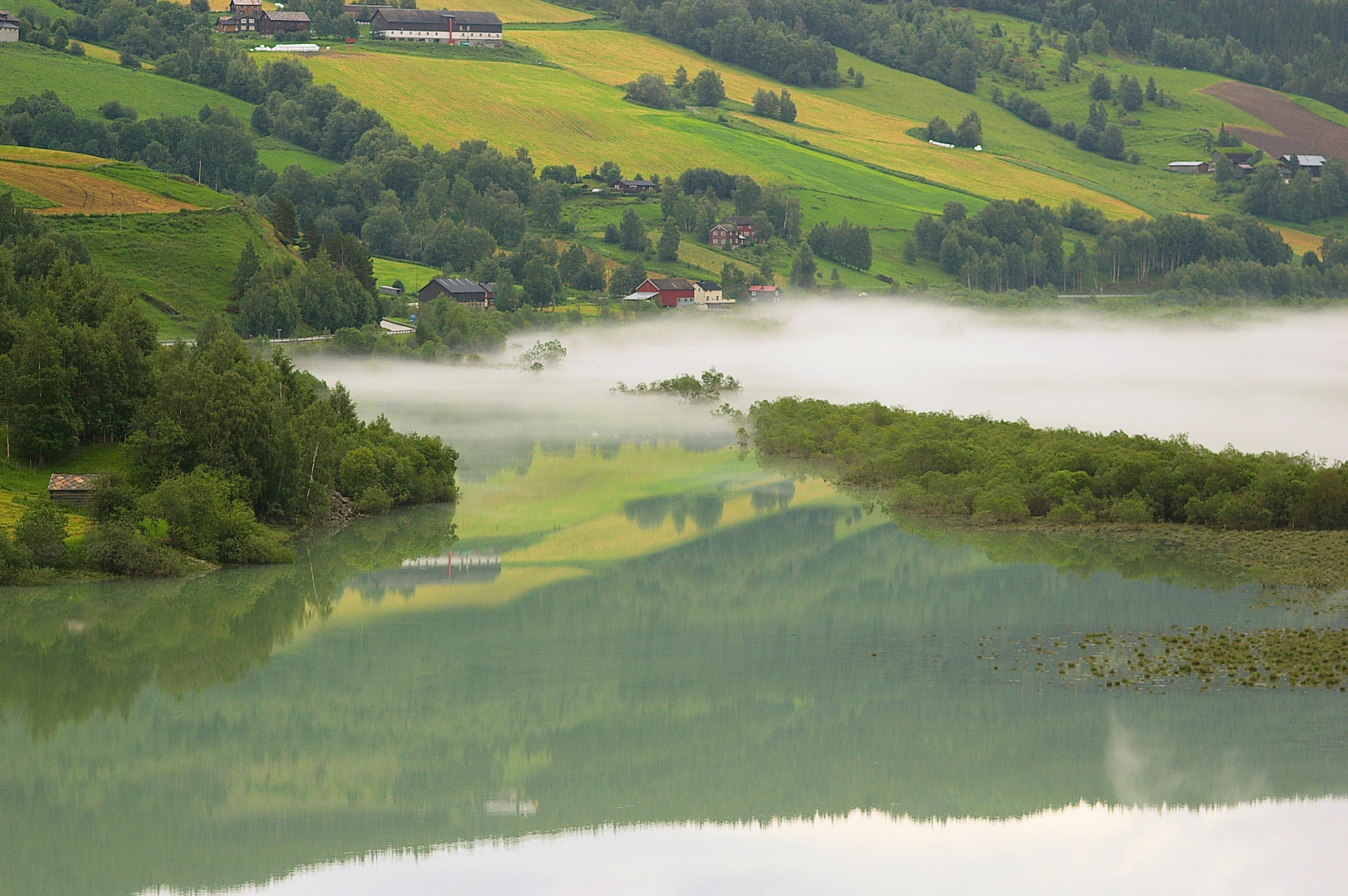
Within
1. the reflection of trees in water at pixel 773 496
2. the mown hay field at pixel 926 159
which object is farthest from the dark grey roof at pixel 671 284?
the reflection of trees in water at pixel 773 496

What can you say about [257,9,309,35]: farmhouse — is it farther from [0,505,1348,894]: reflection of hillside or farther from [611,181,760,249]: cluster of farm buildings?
[0,505,1348,894]: reflection of hillside

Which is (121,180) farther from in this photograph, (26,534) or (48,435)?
(26,534)

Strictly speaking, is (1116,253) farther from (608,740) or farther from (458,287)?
(608,740)

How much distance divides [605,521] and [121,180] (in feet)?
219

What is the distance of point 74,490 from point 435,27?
15021 cm

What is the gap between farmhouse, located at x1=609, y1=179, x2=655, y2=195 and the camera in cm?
16250

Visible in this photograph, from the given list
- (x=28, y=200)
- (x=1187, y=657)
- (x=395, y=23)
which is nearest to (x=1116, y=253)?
(x=395, y=23)

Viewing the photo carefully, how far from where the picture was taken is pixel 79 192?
107062mm

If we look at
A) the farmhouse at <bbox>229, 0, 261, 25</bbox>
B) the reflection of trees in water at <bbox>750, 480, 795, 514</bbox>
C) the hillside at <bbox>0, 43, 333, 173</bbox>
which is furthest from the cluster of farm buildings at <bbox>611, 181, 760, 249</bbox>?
the reflection of trees in water at <bbox>750, 480, 795, 514</bbox>

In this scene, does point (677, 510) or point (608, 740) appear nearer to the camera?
point (608, 740)

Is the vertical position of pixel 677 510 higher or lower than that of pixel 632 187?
higher

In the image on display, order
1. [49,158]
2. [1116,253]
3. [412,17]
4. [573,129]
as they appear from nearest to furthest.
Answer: [49,158], [573,129], [1116,253], [412,17]

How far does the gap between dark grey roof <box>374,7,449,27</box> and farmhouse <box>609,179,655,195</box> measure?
45.1 metres

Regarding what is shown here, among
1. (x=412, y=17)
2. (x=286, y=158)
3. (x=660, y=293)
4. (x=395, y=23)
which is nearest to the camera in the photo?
(x=660, y=293)
